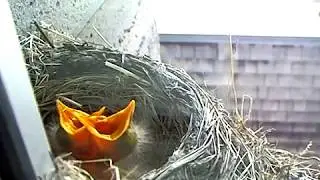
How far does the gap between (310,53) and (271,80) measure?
0.12 meters

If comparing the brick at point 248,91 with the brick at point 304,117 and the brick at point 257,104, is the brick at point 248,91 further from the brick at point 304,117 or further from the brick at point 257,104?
the brick at point 304,117

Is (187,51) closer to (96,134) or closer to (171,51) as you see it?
(171,51)

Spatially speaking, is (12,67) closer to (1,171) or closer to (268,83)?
(1,171)

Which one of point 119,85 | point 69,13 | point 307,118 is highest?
point 69,13

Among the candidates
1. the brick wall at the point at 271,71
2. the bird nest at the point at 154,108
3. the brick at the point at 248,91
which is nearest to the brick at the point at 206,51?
the brick wall at the point at 271,71

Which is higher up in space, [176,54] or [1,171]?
[176,54]

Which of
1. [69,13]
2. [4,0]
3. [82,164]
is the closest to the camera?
[4,0]

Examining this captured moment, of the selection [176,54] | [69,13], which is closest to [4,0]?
[69,13]

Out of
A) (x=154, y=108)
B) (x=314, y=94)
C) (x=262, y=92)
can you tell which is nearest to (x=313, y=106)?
(x=314, y=94)

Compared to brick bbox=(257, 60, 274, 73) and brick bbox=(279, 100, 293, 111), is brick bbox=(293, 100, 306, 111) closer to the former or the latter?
brick bbox=(279, 100, 293, 111)

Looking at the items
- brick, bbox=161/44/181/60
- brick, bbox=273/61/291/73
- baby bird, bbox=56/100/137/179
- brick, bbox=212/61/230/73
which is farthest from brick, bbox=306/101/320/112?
baby bird, bbox=56/100/137/179

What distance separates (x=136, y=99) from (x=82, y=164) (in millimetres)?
197

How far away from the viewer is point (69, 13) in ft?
3.42

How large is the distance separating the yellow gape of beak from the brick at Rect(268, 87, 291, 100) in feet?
2.70
